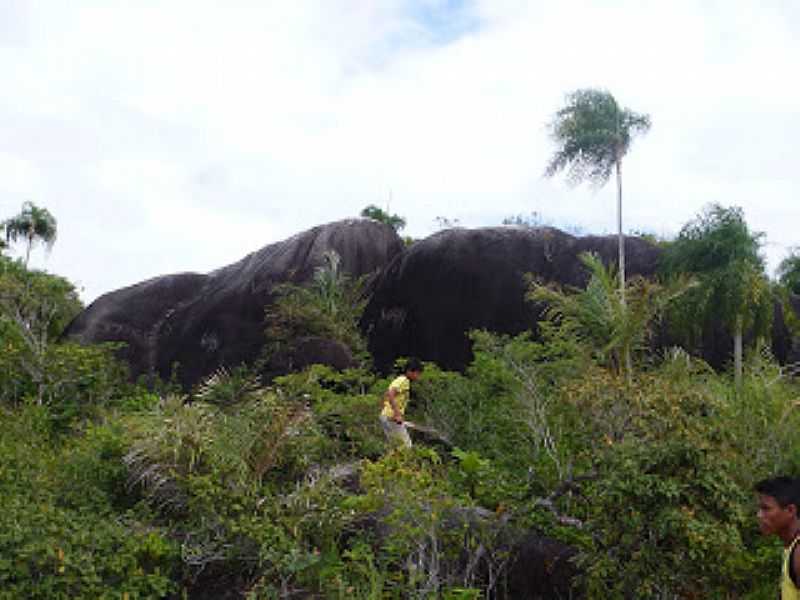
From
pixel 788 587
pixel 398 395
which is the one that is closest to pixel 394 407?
pixel 398 395

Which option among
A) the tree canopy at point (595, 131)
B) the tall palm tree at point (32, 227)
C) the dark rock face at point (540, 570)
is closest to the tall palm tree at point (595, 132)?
the tree canopy at point (595, 131)

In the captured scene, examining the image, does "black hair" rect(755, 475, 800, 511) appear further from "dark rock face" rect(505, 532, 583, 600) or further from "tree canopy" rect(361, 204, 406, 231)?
"tree canopy" rect(361, 204, 406, 231)

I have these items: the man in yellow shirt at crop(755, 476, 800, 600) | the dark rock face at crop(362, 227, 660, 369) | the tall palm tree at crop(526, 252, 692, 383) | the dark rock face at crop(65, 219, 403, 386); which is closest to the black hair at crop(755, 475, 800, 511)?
the man in yellow shirt at crop(755, 476, 800, 600)

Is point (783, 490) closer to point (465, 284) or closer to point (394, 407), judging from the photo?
point (394, 407)

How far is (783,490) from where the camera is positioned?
3844 mm

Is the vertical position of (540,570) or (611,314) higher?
(611,314)

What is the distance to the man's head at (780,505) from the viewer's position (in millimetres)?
3805

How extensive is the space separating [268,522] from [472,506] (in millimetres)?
1584

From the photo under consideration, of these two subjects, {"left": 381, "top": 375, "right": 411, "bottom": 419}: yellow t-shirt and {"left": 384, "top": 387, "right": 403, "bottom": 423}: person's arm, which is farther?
{"left": 381, "top": 375, "right": 411, "bottom": 419}: yellow t-shirt

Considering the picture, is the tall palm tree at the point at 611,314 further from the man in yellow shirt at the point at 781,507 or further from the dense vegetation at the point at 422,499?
the man in yellow shirt at the point at 781,507

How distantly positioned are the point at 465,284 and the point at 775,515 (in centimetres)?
1517

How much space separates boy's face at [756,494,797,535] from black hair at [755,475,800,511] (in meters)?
0.02

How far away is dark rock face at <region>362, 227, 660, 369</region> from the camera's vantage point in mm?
18438

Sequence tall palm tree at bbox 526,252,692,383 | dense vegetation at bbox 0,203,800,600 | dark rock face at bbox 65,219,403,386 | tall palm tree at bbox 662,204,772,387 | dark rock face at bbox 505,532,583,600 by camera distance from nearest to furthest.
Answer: dense vegetation at bbox 0,203,800,600, dark rock face at bbox 505,532,583,600, tall palm tree at bbox 526,252,692,383, tall palm tree at bbox 662,204,772,387, dark rock face at bbox 65,219,403,386
